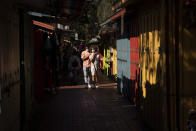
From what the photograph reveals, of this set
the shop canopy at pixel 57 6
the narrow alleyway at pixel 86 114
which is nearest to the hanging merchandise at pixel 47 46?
the narrow alleyway at pixel 86 114

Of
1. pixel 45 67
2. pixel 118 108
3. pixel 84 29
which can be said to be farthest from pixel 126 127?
pixel 84 29

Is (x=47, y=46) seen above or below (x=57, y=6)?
below

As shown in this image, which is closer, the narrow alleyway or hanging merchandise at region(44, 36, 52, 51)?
the narrow alleyway

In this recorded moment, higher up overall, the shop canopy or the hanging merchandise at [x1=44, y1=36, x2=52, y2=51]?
the shop canopy

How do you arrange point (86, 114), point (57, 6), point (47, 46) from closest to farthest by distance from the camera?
point (57, 6) < point (86, 114) < point (47, 46)

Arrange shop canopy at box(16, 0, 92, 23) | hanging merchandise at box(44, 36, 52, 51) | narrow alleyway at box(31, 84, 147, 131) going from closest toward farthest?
shop canopy at box(16, 0, 92, 23)
narrow alleyway at box(31, 84, 147, 131)
hanging merchandise at box(44, 36, 52, 51)

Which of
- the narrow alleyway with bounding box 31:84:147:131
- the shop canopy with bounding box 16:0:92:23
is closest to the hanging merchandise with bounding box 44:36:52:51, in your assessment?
the narrow alleyway with bounding box 31:84:147:131

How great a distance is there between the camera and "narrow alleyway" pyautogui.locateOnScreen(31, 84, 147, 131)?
9.00m

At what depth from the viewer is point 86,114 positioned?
1059 cm

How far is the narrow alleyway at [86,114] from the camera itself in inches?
354

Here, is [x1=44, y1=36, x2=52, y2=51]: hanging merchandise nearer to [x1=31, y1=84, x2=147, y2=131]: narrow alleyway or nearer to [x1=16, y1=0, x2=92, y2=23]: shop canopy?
[x1=31, y1=84, x2=147, y2=131]: narrow alleyway

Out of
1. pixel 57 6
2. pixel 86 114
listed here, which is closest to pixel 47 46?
pixel 86 114

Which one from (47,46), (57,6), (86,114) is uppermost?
(57,6)

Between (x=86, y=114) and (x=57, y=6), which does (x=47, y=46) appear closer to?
(x=86, y=114)
